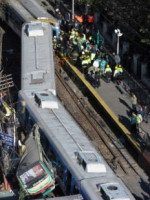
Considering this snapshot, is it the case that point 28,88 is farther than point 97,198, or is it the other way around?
point 28,88

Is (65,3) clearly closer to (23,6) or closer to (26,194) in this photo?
(23,6)

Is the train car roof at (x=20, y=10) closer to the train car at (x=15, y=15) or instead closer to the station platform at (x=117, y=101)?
the train car at (x=15, y=15)

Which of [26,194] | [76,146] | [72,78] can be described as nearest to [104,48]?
[72,78]

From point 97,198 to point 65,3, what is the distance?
3129cm

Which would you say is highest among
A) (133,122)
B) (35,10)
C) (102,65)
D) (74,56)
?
(35,10)

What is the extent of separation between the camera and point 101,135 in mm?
34406

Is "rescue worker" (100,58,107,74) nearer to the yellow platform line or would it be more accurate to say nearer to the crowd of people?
the crowd of people

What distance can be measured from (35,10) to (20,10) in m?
1.08

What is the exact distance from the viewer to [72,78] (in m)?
40.8

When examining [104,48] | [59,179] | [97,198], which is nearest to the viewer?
[97,198]

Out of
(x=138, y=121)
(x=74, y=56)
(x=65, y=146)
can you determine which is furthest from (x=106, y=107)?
(x=65, y=146)

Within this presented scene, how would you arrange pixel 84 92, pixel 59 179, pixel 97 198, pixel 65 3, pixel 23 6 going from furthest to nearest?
pixel 65 3 < pixel 23 6 < pixel 84 92 < pixel 59 179 < pixel 97 198

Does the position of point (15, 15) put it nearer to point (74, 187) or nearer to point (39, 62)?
point (39, 62)

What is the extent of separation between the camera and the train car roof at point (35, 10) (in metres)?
44.4
